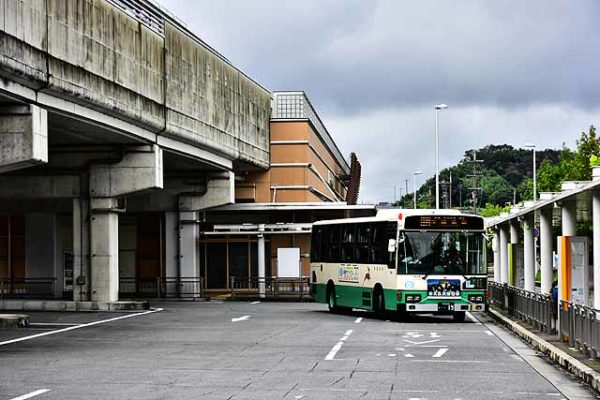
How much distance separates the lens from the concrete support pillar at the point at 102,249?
40406 millimetres

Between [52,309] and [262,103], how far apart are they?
739 inches

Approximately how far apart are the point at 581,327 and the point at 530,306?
964 centimetres

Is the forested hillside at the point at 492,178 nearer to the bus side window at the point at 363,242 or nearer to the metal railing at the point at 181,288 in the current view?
the metal railing at the point at 181,288

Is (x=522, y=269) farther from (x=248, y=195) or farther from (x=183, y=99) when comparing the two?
(x=248, y=195)

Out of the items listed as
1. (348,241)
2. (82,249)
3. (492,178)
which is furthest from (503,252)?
(492,178)

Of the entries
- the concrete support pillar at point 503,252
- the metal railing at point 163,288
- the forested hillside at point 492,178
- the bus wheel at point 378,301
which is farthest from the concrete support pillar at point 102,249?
the forested hillside at point 492,178

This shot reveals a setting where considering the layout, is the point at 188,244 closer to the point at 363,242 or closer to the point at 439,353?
the point at 363,242

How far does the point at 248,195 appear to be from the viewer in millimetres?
58625

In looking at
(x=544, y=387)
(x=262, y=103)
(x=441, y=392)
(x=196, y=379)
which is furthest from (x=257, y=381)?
(x=262, y=103)

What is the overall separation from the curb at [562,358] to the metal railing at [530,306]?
0.41 metres

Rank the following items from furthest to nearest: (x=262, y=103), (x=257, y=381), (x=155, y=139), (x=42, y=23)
Result: (x=262, y=103), (x=155, y=139), (x=42, y=23), (x=257, y=381)

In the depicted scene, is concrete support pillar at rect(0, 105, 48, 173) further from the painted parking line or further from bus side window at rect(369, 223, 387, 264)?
bus side window at rect(369, 223, 387, 264)

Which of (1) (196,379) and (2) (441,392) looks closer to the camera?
(2) (441,392)

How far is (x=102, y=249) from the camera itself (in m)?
40.5
